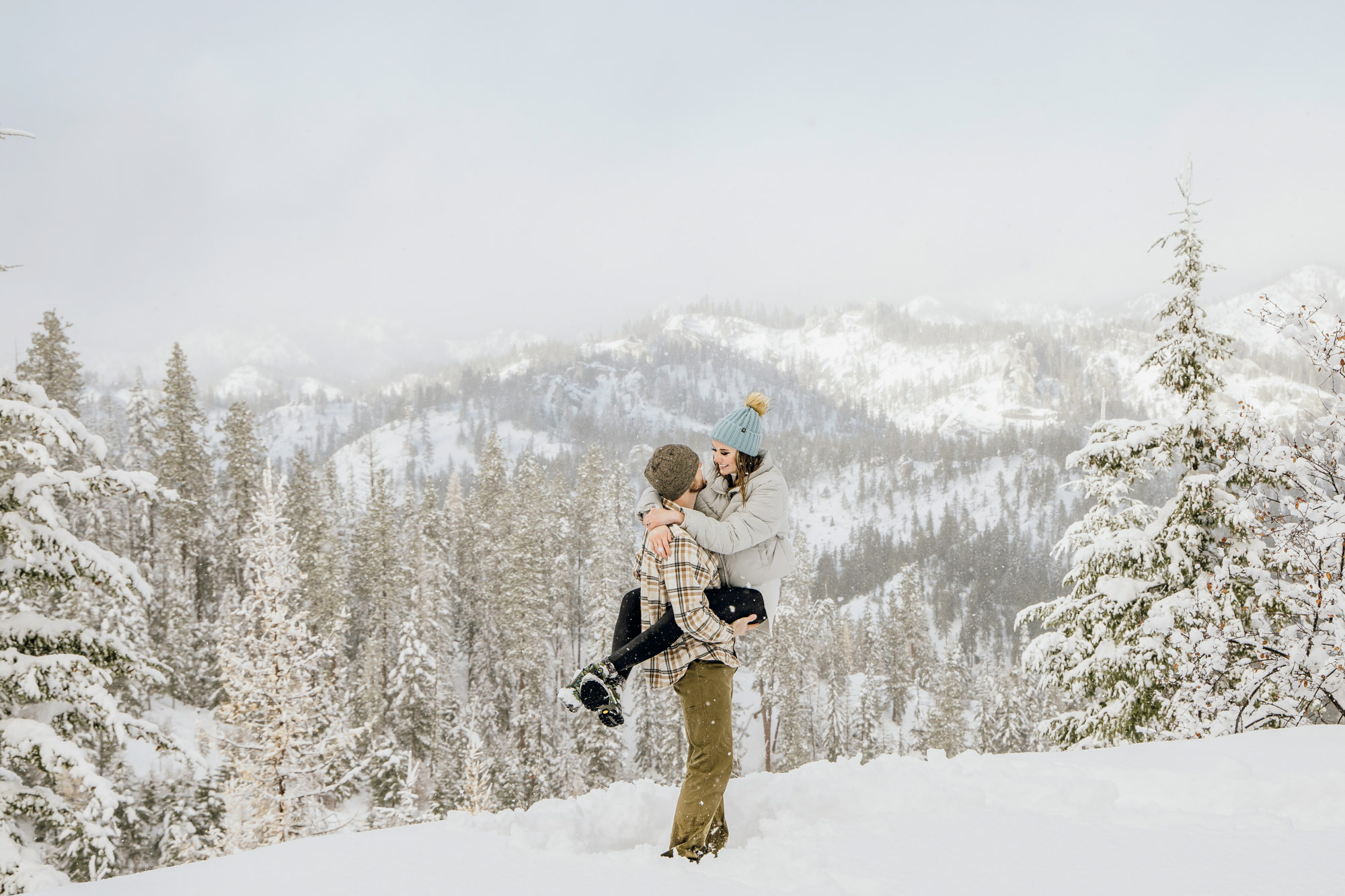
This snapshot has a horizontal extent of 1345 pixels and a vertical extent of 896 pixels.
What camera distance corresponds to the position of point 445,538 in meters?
41.1

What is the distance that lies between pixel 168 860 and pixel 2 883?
724 inches

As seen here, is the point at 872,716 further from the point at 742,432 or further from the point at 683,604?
the point at 683,604

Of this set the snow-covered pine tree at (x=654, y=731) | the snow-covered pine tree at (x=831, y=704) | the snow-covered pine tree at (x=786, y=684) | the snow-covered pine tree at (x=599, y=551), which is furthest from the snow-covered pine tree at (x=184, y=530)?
the snow-covered pine tree at (x=831, y=704)

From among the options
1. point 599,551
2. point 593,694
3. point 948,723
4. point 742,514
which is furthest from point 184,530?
point 948,723

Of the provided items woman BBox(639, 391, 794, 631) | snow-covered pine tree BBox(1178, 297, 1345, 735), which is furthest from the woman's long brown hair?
snow-covered pine tree BBox(1178, 297, 1345, 735)

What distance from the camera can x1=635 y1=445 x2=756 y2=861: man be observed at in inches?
138

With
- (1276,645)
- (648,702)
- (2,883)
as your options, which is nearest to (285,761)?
(2,883)

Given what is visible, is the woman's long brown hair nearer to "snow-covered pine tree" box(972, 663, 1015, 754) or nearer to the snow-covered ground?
the snow-covered ground

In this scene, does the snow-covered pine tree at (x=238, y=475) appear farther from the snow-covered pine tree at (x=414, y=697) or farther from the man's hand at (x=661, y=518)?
the man's hand at (x=661, y=518)

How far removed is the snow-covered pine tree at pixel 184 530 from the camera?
30.1 m

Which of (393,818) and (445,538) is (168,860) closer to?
(393,818)

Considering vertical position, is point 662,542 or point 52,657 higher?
point 662,542

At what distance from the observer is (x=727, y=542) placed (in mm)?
3641

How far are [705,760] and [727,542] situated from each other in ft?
3.79
